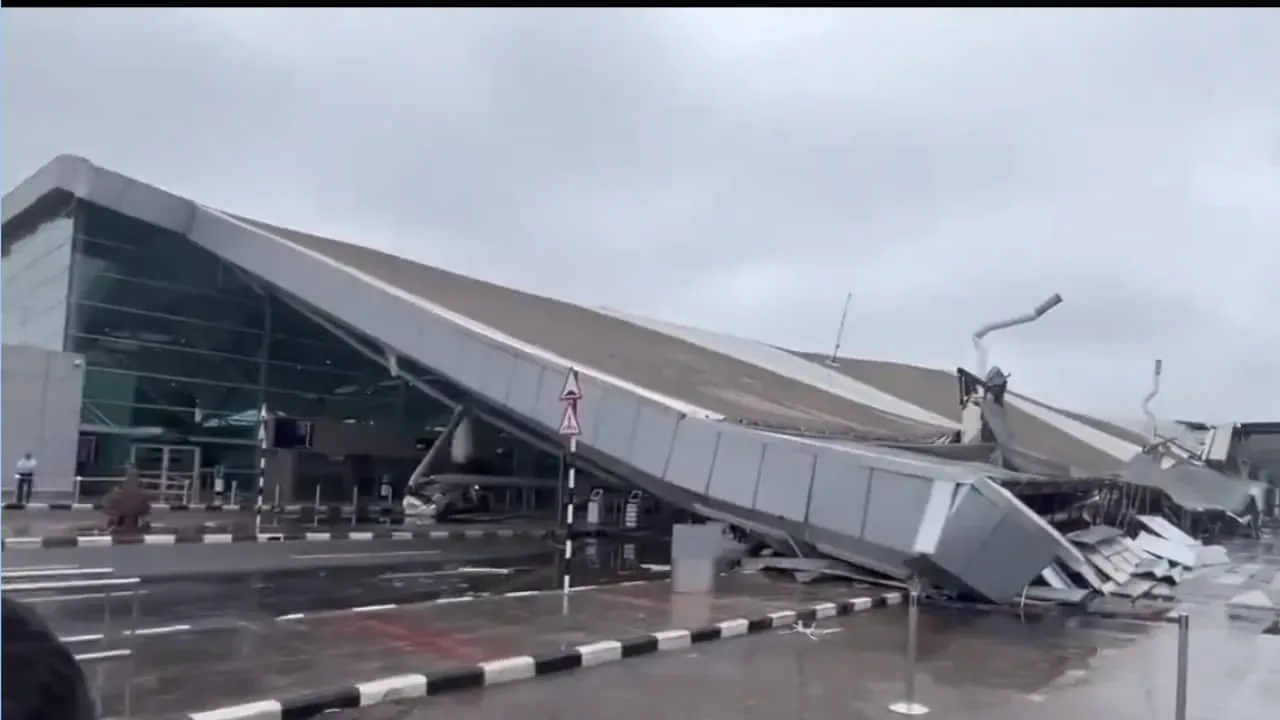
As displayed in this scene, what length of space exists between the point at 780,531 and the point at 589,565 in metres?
3.46

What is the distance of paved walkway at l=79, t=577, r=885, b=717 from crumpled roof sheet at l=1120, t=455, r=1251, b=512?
23.0 m

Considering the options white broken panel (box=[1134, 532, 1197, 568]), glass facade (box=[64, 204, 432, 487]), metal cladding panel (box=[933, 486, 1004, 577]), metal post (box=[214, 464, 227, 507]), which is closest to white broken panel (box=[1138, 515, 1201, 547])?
white broken panel (box=[1134, 532, 1197, 568])

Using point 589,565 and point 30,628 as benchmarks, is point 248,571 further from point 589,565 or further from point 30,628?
point 30,628

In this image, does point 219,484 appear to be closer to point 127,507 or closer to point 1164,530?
point 127,507

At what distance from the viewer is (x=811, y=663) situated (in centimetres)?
936

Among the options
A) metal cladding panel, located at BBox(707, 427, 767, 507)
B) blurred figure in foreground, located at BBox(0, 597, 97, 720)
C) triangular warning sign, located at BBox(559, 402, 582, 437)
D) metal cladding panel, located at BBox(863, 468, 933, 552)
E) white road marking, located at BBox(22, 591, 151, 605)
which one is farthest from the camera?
metal cladding panel, located at BBox(707, 427, 767, 507)

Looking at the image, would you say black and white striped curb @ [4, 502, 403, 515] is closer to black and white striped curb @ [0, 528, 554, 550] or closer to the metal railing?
the metal railing

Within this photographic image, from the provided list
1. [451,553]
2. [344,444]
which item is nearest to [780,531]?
[451,553]

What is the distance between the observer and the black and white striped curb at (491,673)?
664cm

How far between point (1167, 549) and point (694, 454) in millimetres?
12495

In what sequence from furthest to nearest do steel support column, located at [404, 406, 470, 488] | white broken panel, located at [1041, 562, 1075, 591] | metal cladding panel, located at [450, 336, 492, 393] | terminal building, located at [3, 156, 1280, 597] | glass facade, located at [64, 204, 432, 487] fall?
glass facade, located at [64, 204, 432, 487] < steel support column, located at [404, 406, 470, 488] < metal cladding panel, located at [450, 336, 492, 393] < white broken panel, located at [1041, 562, 1075, 591] < terminal building, located at [3, 156, 1280, 597]

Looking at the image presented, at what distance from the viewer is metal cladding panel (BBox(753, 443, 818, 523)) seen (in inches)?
560

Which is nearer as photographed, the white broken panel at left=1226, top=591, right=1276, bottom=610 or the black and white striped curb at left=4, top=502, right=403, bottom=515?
the white broken panel at left=1226, top=591, right=1276, bottom=610

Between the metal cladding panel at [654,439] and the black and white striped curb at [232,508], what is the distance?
432 inches
